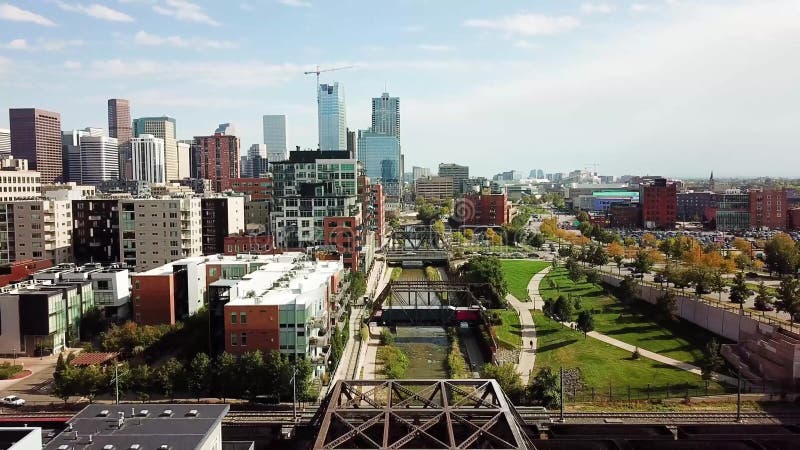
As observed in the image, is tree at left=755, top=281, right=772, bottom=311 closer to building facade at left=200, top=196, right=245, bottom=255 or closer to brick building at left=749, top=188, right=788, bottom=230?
building facade at left=200, top=196, right=245, bottom=255

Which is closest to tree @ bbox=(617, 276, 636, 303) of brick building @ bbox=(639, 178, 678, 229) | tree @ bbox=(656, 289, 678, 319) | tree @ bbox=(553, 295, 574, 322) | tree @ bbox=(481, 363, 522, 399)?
tree @ bbox=(656, 289, 678, 319)

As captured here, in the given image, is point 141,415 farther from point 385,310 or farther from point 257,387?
point 385,310

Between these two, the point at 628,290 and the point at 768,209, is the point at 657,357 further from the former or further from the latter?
the point at 768,209

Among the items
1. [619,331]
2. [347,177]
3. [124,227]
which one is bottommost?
[619,331]

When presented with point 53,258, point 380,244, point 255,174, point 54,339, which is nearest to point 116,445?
point 54,339

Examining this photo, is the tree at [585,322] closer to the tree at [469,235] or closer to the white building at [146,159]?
the tree at [469,235]
